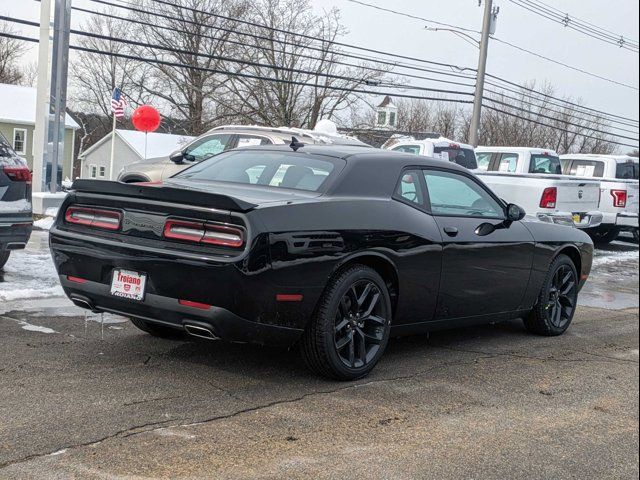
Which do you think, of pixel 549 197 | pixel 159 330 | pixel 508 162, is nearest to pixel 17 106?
pixel 508 162

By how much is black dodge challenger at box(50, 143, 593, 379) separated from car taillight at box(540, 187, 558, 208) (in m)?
7.22

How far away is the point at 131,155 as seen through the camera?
53.0 m

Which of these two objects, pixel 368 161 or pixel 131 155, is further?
pixel 131 155

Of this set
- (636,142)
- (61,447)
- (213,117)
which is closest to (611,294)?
(61,447)

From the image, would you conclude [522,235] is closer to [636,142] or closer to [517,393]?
[517,393]

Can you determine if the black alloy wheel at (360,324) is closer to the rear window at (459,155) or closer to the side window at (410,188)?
the side window at (410,188)

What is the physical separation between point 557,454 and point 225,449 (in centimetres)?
162

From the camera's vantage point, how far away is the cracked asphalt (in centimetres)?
368

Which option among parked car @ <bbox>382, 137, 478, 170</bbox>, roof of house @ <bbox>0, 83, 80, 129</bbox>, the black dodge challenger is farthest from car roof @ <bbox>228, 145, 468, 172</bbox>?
roof of house @ <bbox>0, 83, 80, 129</bbox>

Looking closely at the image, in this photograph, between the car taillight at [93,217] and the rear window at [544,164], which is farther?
the rear window at [544,164]

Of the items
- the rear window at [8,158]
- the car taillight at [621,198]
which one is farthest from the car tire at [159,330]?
the car taillight at [621,198]

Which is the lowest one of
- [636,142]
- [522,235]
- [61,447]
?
[61,447]

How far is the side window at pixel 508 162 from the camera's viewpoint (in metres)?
18.6

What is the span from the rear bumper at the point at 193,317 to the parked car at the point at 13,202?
116 inches
